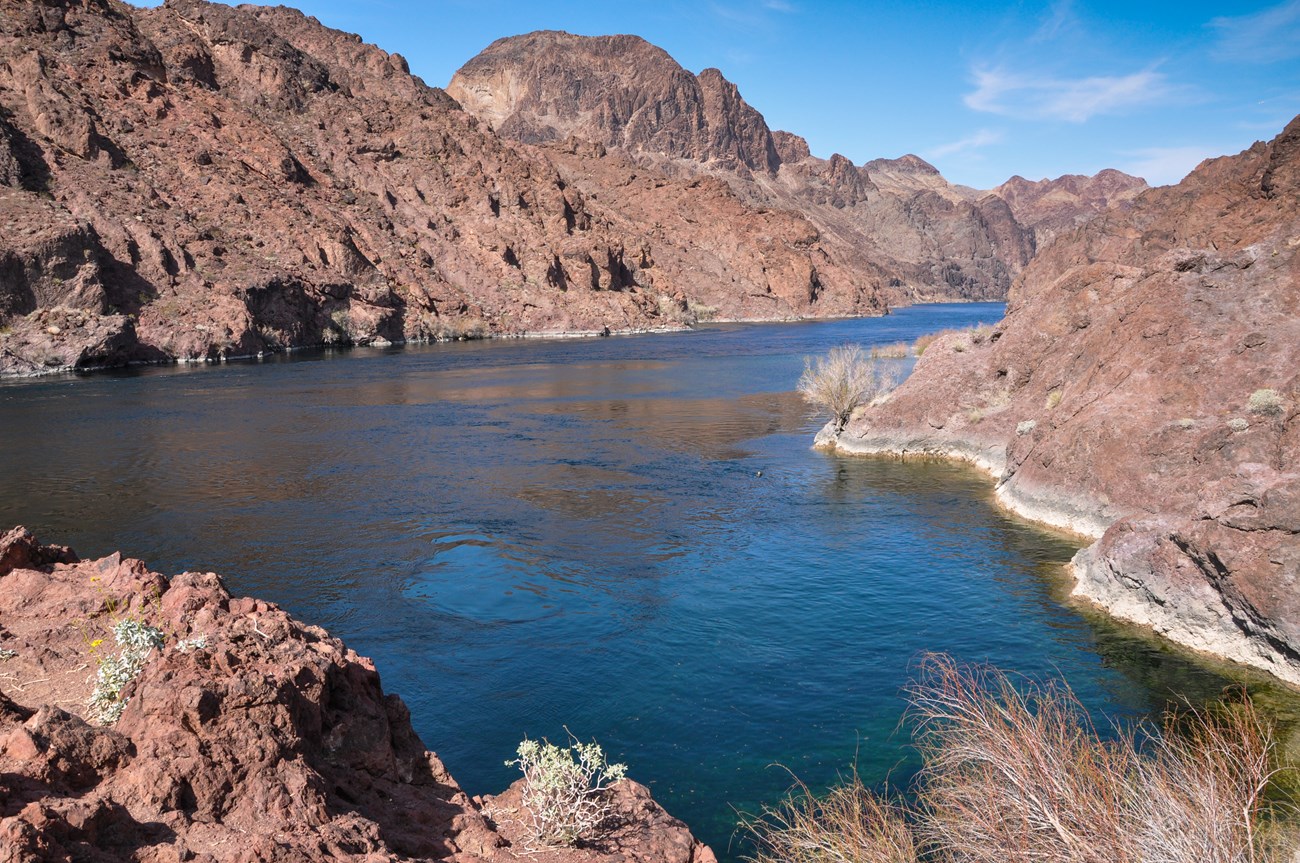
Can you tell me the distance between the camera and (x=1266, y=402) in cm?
1491

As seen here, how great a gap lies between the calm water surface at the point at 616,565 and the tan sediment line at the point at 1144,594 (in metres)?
0.50

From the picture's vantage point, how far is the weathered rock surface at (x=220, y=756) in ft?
14.4

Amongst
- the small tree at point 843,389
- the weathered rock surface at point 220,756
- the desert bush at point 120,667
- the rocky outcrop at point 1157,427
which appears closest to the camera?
the weathered rock surface at point 220,756

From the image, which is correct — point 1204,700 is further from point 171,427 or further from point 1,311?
point 1,311

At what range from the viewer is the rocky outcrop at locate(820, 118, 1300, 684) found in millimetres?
11555

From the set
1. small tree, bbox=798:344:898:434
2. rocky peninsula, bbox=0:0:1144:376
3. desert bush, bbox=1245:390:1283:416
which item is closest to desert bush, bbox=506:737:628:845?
desert bush, bbox=1245:390:1283:416

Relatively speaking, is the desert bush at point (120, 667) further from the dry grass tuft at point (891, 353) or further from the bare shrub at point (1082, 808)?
the dry grass tuft at point (891, 353)

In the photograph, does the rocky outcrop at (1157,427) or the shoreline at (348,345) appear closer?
the rocky outcrop at (1157,427)

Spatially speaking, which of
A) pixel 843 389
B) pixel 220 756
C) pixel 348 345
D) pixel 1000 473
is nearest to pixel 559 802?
pixel 220 756

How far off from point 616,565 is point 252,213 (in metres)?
69.8

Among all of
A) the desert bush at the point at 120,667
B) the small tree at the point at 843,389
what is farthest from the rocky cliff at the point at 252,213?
the desert bush at the point at 120,667

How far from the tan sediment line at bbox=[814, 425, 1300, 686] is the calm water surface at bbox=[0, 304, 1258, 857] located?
1.63 ft

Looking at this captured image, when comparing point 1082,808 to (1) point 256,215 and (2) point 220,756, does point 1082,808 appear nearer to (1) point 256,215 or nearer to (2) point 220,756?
(2) point 220,756

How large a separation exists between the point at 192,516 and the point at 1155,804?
2009 cm
